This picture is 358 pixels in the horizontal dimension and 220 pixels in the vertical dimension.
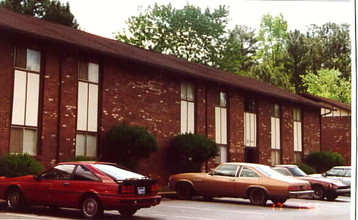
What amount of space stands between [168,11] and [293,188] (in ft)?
14.0

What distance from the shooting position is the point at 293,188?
383 inches

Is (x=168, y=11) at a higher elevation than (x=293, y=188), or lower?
higher

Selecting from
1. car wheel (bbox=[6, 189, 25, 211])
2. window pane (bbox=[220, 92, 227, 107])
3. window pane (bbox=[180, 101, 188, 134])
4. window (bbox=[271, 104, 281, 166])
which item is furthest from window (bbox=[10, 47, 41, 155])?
window (bbox=[271, 104, 281, 166])

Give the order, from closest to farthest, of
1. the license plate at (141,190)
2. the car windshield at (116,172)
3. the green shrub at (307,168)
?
the license plate at (141,190), the car windshield at (116,172), the green shrub at (307,168)

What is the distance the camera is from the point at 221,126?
620 inches

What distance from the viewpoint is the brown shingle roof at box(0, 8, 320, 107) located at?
10.1 meters

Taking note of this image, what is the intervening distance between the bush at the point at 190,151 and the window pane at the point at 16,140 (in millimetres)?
4926

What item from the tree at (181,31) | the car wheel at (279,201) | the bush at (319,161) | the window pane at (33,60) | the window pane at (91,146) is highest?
the tree at (181,31)

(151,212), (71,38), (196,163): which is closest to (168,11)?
(151,212)

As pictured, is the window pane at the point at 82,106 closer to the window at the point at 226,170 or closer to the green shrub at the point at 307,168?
the window at the point at 226,170

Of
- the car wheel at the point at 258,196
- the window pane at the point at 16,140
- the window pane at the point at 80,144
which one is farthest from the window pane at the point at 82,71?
the car wheel at the point at 258,196

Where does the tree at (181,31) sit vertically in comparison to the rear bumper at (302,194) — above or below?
above

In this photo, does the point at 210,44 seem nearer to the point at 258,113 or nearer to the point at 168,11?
the point at 168,11

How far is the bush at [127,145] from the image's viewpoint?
12.3m
